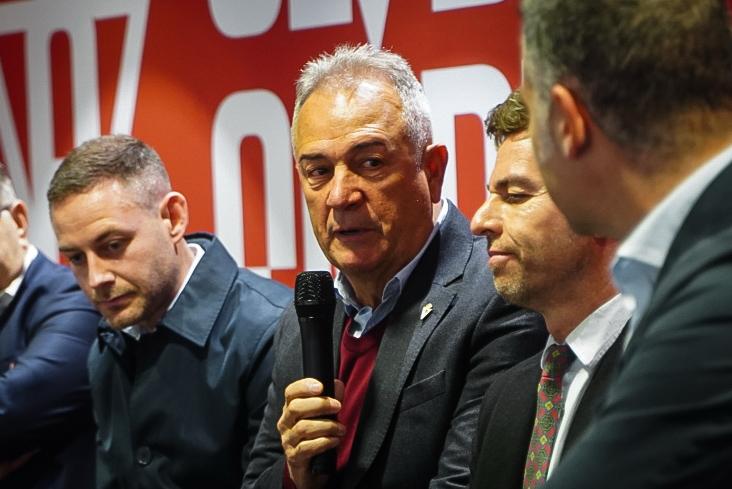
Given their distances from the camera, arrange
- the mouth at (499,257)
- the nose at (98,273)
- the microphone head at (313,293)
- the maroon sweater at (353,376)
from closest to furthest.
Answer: the mouth at (499,257), the microphone head at (313,293), the maroon sweater at (353,376), the nose at (98,273)

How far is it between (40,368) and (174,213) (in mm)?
584

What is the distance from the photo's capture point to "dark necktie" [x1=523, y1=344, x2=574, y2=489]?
1.83 metres

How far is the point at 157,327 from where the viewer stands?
2.94 meters

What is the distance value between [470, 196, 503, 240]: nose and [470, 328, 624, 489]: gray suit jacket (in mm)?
244

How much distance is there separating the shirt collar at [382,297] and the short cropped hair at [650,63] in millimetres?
1269

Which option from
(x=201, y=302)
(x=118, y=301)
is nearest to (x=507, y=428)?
(x=201, y=302)

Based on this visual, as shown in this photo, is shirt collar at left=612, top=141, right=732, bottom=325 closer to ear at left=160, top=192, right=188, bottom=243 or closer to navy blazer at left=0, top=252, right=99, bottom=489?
ear at left=160, top=192, right=188, bottom=243

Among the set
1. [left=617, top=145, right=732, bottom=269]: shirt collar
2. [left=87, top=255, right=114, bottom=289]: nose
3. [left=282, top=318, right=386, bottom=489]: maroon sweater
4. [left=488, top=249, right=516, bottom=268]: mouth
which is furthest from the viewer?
[left=87, top=255, right=114, bottom=289]: nose

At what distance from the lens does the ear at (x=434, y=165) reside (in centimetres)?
237

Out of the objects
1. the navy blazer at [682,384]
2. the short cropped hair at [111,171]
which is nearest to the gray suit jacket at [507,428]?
the navy blazer at [682,384]

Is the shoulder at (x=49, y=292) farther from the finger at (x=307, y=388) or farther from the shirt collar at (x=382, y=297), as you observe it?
the finger at (x=307, y=388)

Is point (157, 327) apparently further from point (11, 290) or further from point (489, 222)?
point (489, 222)

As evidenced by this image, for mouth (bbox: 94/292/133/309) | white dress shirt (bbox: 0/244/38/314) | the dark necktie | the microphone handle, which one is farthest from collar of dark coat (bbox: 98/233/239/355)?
the dark necktie

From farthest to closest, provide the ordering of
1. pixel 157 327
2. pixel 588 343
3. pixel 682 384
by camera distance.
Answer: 1. pixel 157 327
2. pixel 588 343
3. pixel 682 384
